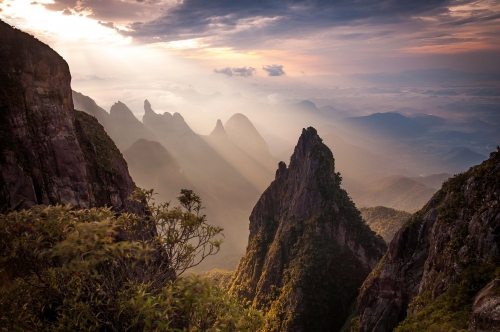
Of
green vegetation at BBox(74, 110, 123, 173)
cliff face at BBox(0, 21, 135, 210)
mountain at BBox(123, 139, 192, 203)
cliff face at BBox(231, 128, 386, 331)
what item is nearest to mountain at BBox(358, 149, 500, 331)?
cliff face at BBox(231, 128, 386, 331)

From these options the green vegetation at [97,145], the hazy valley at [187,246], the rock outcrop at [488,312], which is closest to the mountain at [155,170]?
the hazy valley at [187,246]

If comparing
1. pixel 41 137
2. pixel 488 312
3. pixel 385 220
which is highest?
pixel 41 137

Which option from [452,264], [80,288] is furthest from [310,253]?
[80,288]

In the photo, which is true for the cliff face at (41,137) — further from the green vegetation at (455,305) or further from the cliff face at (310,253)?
the green vegetation at (455,305)

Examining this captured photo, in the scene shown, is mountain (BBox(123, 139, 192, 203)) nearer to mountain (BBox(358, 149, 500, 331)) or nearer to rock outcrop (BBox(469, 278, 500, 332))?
mountain (BBox(358, 149, 500, 331))

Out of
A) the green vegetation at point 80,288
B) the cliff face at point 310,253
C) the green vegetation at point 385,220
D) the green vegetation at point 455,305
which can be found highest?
the green vegetation at point 80,288

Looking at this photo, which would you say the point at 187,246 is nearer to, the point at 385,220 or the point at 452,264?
the point at 452,264

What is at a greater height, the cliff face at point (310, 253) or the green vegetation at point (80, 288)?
the green vegetation at point (80, 288)
